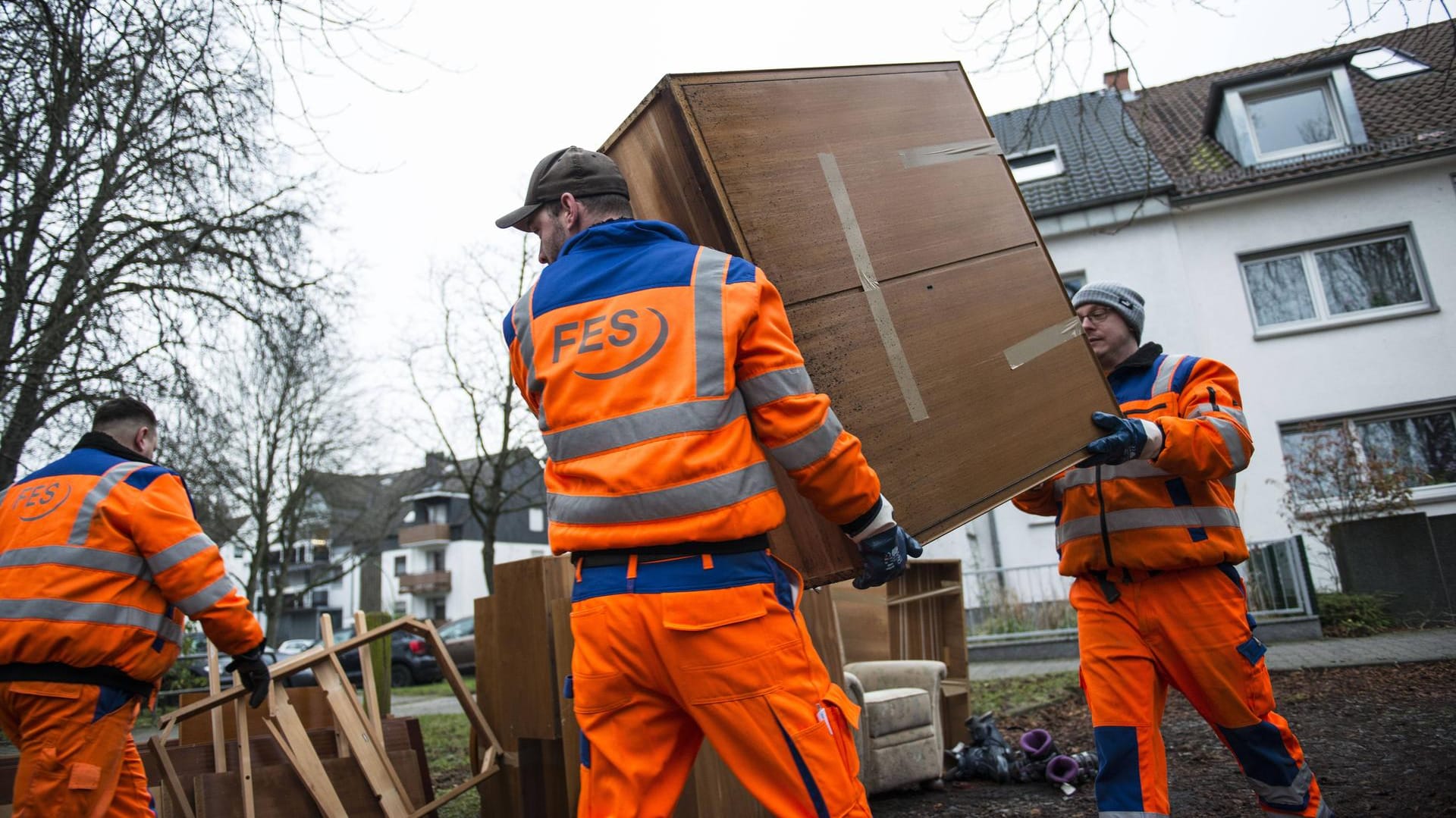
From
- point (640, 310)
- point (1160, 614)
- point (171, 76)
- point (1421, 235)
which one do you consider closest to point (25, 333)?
point (171, 76)

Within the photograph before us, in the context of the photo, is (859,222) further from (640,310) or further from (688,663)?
(688,663)

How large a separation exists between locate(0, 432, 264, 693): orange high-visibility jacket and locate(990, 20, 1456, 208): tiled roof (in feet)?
34.6

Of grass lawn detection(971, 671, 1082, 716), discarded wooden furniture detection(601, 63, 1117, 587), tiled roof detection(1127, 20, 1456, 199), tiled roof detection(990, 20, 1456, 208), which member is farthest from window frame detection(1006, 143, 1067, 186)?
discarded wooden furniture detection(601, 63, 1117, 587)

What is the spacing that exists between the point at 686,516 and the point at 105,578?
2426 mm

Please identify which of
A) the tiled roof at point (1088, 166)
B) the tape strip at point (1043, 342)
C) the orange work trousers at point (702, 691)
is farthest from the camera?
the tiled roof at point (1088, 166)

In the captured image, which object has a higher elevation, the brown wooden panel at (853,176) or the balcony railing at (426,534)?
the balcony railing at (426,534)

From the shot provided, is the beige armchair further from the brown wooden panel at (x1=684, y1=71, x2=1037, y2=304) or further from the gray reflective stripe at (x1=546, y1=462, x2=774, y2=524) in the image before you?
the gray reflective stripe at (x1=546, y1=462, x2=774, y2=524)

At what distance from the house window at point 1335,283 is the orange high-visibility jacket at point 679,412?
13.4m

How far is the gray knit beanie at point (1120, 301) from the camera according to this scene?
3121mm

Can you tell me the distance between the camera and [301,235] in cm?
742

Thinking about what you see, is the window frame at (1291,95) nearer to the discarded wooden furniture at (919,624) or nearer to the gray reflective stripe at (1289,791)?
the discarded wooden furniture at (919,624)

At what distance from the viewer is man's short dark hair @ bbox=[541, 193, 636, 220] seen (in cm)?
218

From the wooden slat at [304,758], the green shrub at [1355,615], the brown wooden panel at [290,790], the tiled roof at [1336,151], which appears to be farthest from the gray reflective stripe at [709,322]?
the tiled roof at [1336,151]

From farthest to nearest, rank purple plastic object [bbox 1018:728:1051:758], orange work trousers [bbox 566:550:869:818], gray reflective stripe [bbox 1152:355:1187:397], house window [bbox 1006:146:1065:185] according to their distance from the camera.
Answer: house window [bbox 1006:146:1065:185] → purple plastic object [bbox 1018:728:1051:758] → gray reflective stripe [bbox 1152:355:1187:397] → orange work trousers [bbox 566:550:869:818]
